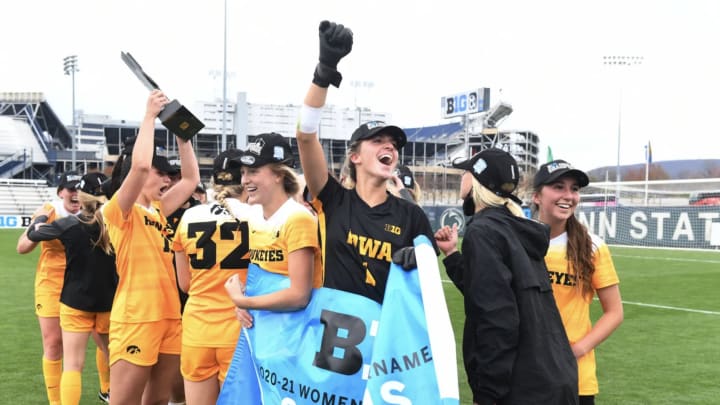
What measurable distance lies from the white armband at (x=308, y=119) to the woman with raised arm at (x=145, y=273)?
1188 millimetres

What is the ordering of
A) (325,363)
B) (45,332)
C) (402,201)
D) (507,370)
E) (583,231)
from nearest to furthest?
(507,370)
(325,363)
(402,201)
(583,231)
(45,332)

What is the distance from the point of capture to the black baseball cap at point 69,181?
20.4 feet

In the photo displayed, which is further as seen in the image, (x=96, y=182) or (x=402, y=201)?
(x=96, y=182)

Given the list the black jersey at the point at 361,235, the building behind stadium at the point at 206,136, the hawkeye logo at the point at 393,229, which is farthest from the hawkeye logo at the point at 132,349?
the building behind stadium at the point at 206,136

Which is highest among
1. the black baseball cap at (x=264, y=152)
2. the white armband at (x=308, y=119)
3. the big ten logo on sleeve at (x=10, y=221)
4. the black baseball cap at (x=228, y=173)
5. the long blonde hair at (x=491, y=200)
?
the white armband at (x=308, y=119)

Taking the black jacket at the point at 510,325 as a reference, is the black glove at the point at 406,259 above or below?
above

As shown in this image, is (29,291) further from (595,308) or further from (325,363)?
(325,363)

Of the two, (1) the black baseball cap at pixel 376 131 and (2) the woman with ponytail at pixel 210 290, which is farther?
(2) the woman with ponytail at pixel 210 290

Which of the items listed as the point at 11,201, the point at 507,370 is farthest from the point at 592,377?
the point at 11,201

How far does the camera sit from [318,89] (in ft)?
9.14

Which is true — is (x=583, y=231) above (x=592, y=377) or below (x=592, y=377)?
above

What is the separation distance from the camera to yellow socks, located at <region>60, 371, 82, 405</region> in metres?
4.95

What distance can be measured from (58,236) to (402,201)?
335 cm

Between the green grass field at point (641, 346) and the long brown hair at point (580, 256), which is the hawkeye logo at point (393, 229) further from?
the green grass field at point (641, 346)
